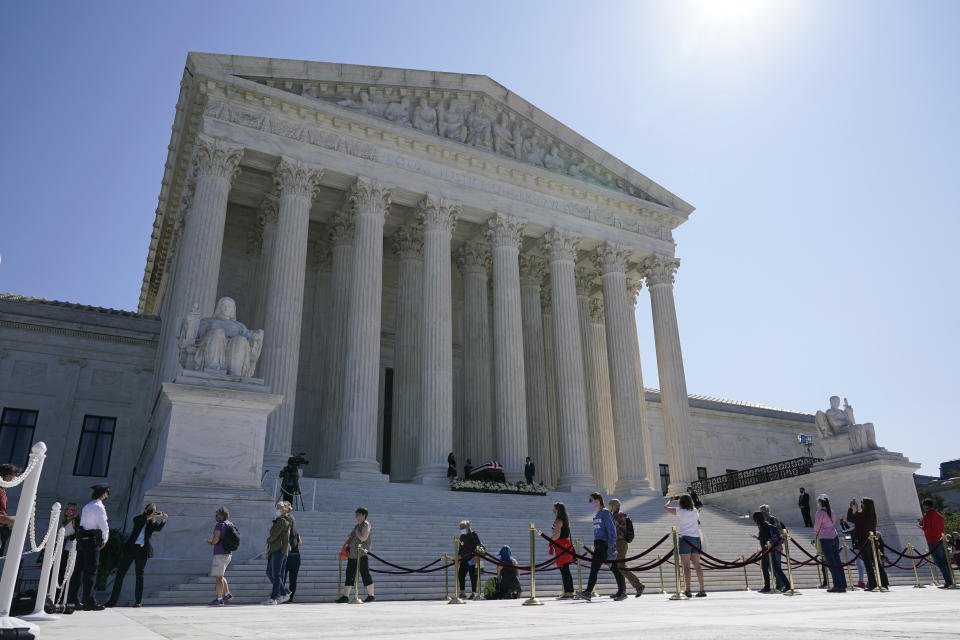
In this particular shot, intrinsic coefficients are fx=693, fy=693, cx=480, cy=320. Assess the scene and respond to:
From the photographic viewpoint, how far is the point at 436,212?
27.8 m

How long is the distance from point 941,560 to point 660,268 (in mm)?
20873

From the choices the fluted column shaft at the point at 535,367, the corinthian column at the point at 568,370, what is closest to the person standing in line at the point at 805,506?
the corinthian column at the point at 568,370

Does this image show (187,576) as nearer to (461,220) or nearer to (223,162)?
(223,162)

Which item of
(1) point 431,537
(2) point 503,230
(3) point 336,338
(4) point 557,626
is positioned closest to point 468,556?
(1) point 431,537

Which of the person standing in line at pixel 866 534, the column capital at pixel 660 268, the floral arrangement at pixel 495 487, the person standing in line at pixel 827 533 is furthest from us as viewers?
the column capital at pixel 660 268

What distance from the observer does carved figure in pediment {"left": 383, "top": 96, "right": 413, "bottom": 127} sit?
91.1 ft

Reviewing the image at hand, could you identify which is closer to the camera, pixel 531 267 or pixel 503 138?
pixel 503 138

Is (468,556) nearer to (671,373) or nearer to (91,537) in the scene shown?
(91,537)

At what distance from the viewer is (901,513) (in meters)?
21.1

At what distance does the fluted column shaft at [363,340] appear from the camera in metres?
23.1

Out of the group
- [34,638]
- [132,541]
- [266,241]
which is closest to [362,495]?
[132,541]

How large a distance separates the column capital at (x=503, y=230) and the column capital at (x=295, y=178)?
25.2 feet

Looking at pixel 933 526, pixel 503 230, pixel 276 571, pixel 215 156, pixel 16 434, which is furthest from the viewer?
pixel 503 230

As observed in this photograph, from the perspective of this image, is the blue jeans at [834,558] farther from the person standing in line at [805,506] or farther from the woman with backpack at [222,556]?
the person standing in line at [805,506]
